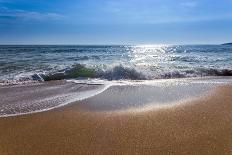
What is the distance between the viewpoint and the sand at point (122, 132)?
391cm

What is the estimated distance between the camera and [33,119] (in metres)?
5.33

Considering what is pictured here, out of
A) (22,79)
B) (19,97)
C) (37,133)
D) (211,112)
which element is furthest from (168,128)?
(22,79)

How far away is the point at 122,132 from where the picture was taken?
4535mm

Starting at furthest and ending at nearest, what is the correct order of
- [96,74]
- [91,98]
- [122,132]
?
[96,74], [91,98], [122,132]

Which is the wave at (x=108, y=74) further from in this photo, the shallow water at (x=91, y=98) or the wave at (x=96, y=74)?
the shallow water at (x=91, y=98)

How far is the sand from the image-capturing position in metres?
3.91

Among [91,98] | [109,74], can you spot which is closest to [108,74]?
[109,74]

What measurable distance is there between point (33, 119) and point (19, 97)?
2.32m

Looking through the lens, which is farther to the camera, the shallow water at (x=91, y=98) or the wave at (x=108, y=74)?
the wave at (x=108, y=74)

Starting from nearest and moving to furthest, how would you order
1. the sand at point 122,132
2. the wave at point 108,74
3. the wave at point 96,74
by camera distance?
the sand at point 122,132 < the wave at point 108,74 < the wave at point 96,74

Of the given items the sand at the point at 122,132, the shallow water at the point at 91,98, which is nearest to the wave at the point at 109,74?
the shallow water at the point at 91,98

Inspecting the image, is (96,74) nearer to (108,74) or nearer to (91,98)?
(108,74)

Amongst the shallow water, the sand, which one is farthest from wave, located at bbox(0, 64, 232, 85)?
the sand

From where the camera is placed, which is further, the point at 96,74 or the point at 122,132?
the point at 96,74
